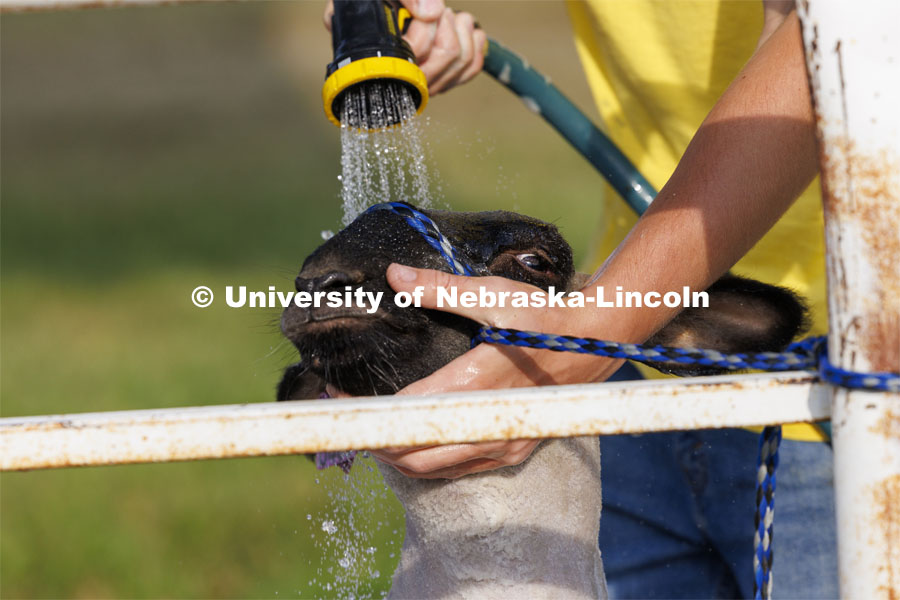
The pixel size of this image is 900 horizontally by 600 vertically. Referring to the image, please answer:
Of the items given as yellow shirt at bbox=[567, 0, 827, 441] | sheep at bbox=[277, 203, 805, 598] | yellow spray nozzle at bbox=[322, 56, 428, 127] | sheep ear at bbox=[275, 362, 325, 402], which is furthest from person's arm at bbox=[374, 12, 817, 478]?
yellow shirt at bbox=[567, 0, 827, 441]

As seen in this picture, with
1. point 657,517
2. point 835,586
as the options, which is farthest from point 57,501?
point 835,586

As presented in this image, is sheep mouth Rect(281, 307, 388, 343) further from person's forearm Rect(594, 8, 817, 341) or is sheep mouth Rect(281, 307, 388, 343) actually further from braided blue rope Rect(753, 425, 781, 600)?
braided blue rope Rect(753, 425, 781, 600)

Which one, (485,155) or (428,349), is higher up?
(485,155)

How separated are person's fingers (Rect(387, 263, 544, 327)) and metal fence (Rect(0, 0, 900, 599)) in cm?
35

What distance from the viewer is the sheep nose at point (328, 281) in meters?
1.58

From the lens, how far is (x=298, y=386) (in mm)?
1940

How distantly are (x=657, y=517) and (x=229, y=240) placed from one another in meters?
8.22

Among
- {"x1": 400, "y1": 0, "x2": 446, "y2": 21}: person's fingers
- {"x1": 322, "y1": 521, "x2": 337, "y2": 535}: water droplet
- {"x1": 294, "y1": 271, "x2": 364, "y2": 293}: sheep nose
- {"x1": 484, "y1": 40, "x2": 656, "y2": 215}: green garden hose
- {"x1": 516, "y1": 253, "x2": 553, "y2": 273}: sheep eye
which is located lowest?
{"x1": 322, "y1": 521, "x2": 337, "y2": 535}: water droplet

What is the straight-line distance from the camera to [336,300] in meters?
1.57

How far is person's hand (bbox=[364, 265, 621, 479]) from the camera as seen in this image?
1.48 metres

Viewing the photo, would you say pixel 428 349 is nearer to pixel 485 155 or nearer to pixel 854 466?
pixel 854 466

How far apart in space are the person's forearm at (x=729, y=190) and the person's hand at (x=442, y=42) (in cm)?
99

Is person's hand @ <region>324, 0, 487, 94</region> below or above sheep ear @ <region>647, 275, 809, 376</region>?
above

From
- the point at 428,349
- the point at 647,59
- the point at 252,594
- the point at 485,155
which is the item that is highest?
the point at 485,155
